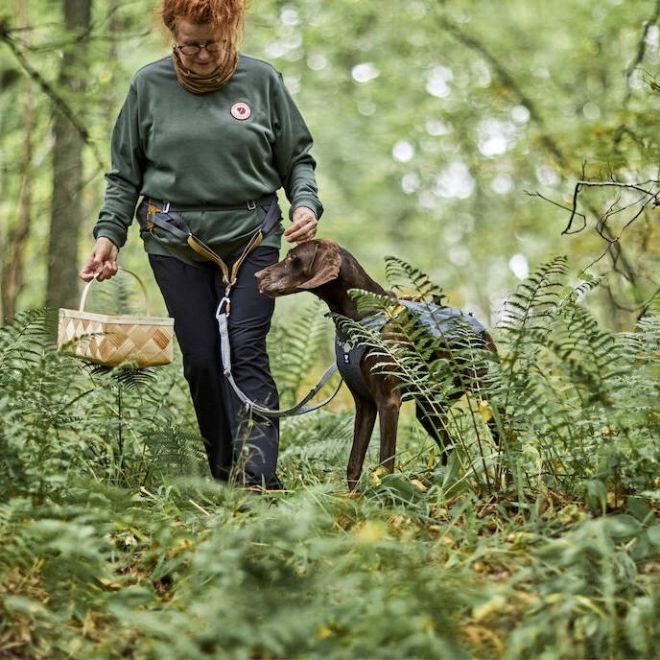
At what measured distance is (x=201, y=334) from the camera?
16.1 feet

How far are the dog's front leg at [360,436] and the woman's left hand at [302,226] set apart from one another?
2.81 ft

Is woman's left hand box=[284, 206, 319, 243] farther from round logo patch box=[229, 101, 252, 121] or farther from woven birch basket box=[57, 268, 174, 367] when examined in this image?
woven birch basket box=[57, 268, 174, 367]

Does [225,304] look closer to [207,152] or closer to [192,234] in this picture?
[192,234]

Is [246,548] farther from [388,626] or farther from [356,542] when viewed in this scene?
[388,626]

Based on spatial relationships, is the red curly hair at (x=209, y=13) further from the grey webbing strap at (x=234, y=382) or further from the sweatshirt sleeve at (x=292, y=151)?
the grey webbing strap at (x=234, y=382)

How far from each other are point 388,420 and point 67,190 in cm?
620

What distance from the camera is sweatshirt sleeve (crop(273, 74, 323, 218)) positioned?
4953mm

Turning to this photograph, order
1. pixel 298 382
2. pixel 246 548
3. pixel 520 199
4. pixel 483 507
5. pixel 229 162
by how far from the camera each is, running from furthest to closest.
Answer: pixel 520 199
pixel 298 382
pixel 229 162
pixel 483 507
pixel 246 548

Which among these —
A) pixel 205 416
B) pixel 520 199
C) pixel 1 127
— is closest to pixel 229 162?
pixel 205 416

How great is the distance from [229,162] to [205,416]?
4.54ft

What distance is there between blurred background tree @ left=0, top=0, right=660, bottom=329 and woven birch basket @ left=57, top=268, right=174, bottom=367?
1.55 metres

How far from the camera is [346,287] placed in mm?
4578

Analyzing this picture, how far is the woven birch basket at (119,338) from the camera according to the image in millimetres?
4523

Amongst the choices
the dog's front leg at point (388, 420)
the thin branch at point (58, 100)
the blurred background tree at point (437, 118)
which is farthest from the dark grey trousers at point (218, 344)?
the thin branch at point (58, 100)
